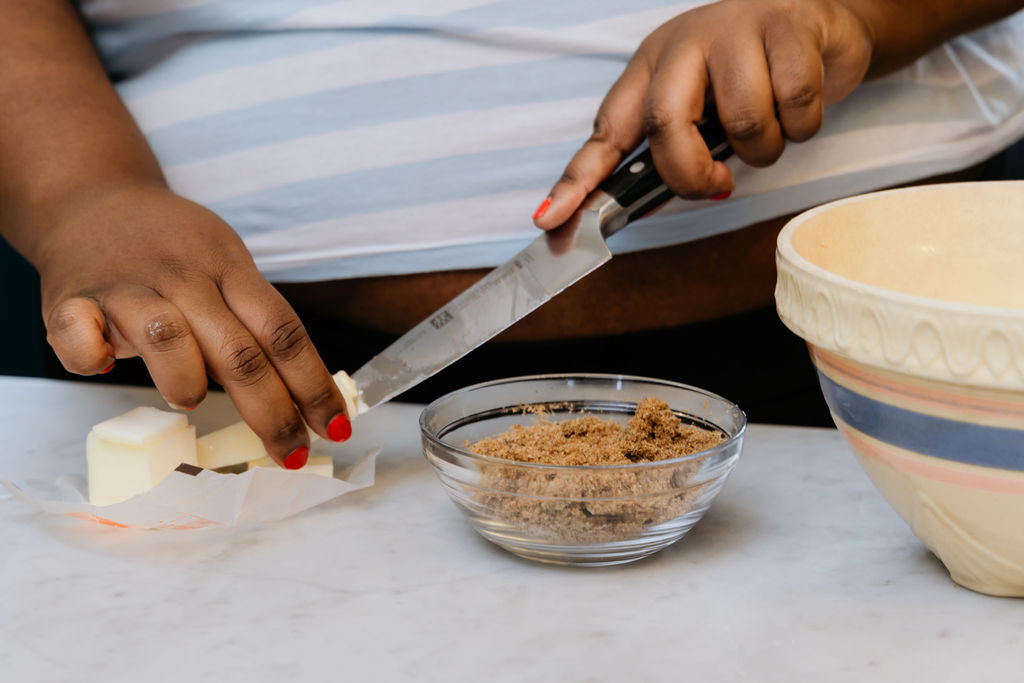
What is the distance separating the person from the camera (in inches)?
28.1

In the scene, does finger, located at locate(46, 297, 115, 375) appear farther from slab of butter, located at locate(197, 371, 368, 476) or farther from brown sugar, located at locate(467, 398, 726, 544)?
brown sugar, located at locate(467, 398, 726, 544)

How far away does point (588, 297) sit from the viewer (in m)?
0.92

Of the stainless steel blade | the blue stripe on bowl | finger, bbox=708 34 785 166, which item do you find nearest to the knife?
the stainless steel blade

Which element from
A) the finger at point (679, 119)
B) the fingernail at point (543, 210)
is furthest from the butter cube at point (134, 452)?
the finger at point (679, 119)

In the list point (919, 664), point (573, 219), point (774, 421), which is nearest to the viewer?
point (919, 664)

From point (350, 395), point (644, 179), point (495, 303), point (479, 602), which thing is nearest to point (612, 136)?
point (644, 179)

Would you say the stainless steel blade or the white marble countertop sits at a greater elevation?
the stainless steel blade

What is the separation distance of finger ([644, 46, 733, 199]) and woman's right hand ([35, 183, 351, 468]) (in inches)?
11.3

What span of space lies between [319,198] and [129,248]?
0.26 m

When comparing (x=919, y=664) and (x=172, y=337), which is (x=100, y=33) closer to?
(x=172, y=337)

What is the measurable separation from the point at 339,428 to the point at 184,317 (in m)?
0.13

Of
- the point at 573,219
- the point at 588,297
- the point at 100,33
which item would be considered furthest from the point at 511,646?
the point at 100,33

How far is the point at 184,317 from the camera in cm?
62

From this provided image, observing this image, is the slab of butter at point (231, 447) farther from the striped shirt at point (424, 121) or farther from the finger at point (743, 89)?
the finger at point (743, 89)
